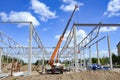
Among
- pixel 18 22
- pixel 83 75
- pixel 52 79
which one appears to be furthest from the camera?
pixel 18 22

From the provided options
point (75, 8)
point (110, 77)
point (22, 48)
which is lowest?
point (110, 77)

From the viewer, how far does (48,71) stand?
27422 mm

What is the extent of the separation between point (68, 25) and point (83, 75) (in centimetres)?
889

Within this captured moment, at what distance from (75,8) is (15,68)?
13976 mm

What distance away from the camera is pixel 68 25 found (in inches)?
992

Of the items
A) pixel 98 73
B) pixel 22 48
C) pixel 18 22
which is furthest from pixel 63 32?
pixel 22 48

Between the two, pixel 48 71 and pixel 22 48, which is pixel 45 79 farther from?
pixel 22 48

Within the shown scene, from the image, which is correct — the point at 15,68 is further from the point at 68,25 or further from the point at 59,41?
the point at 68,25

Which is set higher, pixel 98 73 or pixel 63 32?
pixel 63 32

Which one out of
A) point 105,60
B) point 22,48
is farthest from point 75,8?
point 105,60

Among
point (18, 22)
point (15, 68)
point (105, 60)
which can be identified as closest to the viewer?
point (18, 22)

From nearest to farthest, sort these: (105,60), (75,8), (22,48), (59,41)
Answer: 1. (75,8)
2. (59,41)
3. (22,48)
4. (105,60)

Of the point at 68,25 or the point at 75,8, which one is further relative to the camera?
the point at 68,25

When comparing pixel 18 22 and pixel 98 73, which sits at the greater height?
pixel 18 22
